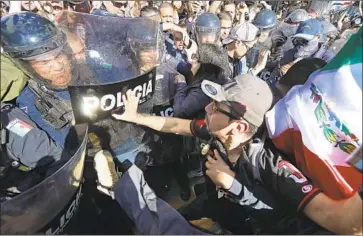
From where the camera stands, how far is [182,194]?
3113mm

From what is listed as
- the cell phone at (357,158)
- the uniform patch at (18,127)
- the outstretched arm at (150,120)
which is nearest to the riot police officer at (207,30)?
the outstretched arm at (150,120)

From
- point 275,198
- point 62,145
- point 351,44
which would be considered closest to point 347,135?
point 351,44

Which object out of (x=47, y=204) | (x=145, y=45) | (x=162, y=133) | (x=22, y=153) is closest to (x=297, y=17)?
(x=162, y=133)

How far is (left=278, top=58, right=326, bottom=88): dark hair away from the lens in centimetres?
226

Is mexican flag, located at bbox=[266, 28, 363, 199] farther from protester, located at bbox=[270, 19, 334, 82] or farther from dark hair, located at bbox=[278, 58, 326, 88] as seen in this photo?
protester, located at bbox=[270, 19, 334, 82]

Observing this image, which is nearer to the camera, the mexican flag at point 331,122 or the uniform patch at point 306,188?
the mexican flag at point 331,122

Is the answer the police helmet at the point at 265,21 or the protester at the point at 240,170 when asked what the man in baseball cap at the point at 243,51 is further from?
the protester at the point at 240,170

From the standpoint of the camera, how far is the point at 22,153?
204 centimetres

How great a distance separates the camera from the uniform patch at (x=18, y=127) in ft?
6.62

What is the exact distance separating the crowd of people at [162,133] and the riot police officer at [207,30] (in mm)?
695

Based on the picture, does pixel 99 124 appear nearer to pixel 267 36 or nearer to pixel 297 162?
pixel 297 162

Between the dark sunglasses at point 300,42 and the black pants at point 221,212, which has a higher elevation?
the dark sunglasses at point 300,42

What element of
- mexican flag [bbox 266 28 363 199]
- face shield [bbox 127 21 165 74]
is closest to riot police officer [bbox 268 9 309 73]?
face shield [bbox 127 21 165 74]

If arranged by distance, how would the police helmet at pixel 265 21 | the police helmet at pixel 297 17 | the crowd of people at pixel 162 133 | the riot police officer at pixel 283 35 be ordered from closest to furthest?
the crowd of people at pixel 162 133 → the riot police officer at pixel 283 35 → the police helmet at pixel 265 21 → the police helmet at pixel 297 17
